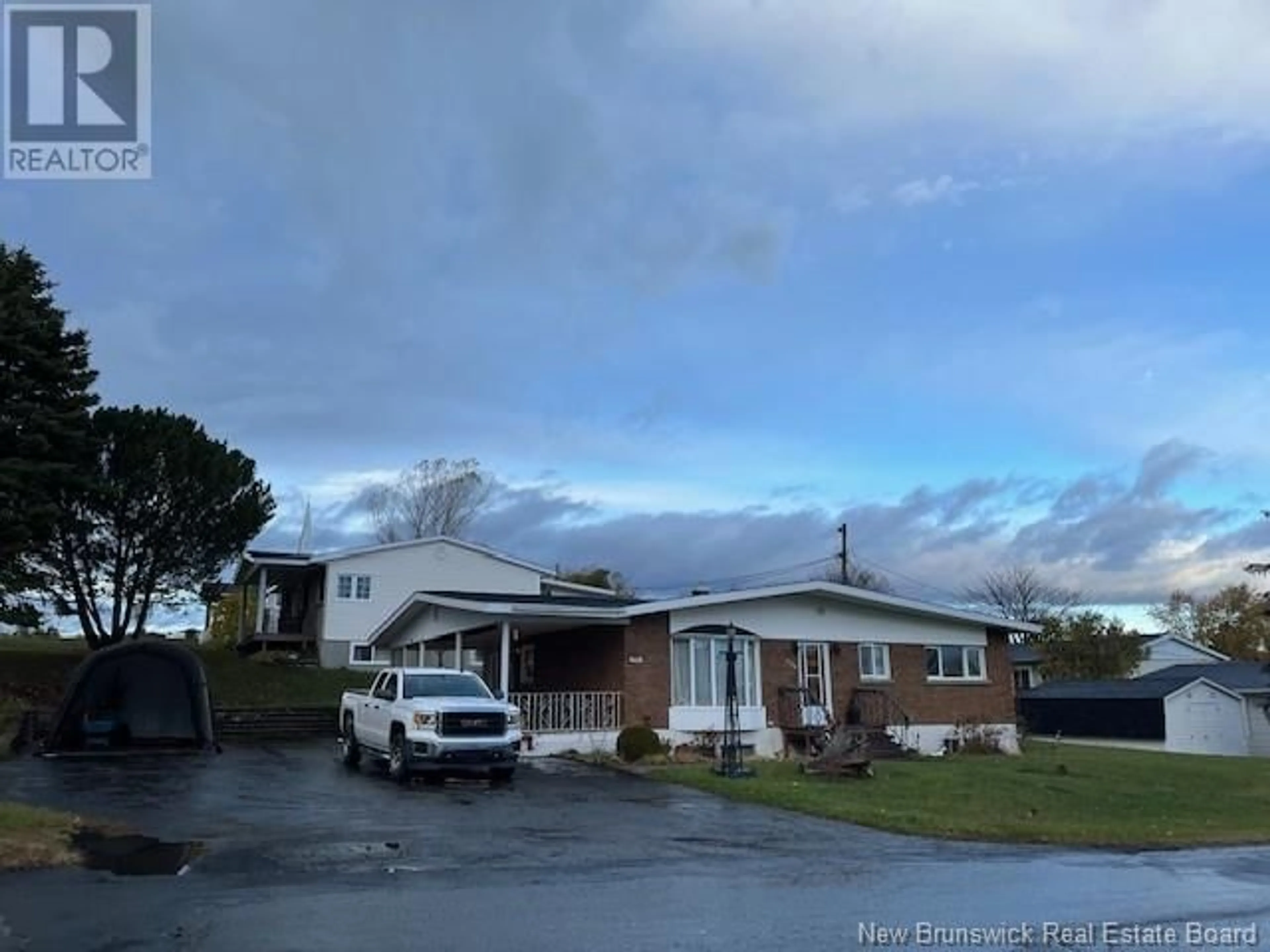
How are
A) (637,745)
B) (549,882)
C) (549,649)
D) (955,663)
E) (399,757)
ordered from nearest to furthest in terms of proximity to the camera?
(549,882) → (399,757) → (637,745) → (549,649) → (955,663)

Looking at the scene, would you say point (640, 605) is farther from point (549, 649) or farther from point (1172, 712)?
point (1172, 712)

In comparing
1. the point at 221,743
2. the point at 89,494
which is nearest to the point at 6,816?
the point at 221,743

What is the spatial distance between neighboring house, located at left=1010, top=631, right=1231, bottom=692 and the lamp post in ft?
130

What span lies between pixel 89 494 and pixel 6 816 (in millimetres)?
27267

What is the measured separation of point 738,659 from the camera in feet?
96.5

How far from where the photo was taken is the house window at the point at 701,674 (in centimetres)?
2855

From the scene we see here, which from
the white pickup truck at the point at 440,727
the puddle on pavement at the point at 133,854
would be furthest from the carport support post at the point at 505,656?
the puddle on pavement at the point at 133,854

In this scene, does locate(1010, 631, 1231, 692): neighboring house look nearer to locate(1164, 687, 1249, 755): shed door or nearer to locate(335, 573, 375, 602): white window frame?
locate(1164, 687, 1249, 755): shed door

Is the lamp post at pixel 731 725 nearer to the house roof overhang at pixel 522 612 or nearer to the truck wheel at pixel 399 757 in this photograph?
the house roof overhang at pixel 522 612

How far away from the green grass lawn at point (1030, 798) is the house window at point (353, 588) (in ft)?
79.7

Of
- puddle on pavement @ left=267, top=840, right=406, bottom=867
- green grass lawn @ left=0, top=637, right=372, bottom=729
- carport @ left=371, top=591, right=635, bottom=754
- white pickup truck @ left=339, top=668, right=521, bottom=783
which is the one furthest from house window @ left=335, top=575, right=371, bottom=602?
puddle on pavement @ left=267, top=840, right=406, bottom=867

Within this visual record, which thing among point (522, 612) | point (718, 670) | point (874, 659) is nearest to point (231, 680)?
point (522, 612)

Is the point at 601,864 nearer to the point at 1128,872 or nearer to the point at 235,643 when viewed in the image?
the point at 1128,872

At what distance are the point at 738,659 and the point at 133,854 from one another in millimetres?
18684
